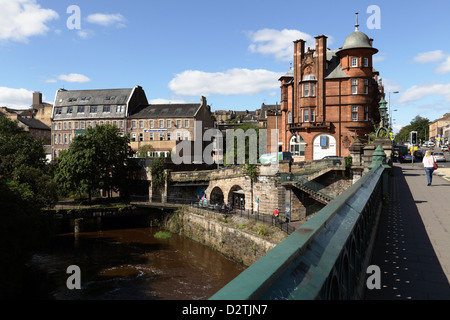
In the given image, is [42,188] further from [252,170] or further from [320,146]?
[320,146]

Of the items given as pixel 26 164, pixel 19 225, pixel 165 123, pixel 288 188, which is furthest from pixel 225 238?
pixel 165 123

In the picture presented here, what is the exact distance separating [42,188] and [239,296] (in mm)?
40454

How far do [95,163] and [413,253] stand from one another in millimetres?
43273

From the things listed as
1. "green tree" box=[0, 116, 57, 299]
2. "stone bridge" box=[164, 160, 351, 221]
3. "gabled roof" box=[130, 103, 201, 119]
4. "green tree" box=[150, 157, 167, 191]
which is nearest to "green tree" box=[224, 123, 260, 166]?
"gabled roof" box=[130, 103, 201, 119]

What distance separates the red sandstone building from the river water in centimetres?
1991

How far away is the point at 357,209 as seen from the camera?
3.97 meters

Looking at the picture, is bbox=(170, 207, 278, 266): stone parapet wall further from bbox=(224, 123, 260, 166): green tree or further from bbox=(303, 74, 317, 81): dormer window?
bbox=(303, 74, 317, 81): dormer window

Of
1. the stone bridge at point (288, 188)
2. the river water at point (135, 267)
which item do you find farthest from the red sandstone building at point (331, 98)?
the river water at point (135, 267)

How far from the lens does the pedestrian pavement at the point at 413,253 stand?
156 inches

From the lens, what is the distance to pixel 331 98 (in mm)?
44000

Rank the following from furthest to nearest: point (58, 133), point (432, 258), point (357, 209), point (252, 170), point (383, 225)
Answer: point (58, 133)
point (252, 170)
point (383, 225)
point (432, 258)
point (357, 209)

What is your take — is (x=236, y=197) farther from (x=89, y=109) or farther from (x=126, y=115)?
(x=89, y=109)

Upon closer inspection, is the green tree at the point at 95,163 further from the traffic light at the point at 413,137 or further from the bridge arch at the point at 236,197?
the traffic light at the point at 413,137
